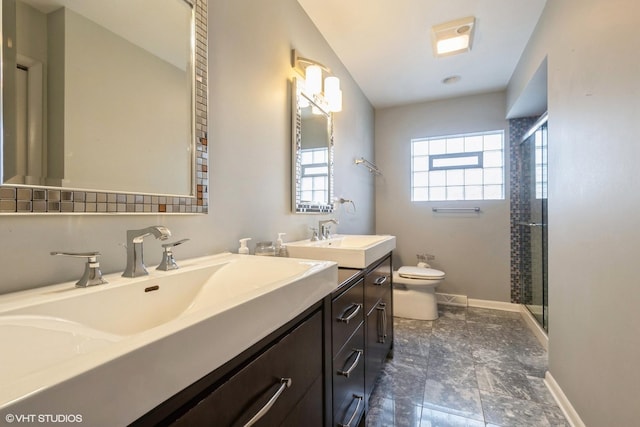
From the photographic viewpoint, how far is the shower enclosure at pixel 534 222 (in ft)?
7.48

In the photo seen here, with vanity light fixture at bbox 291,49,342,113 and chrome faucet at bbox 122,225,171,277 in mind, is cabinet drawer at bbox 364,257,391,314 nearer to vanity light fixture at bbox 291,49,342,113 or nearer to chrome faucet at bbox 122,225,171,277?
chrome faucet at bbox 122,225,171,277

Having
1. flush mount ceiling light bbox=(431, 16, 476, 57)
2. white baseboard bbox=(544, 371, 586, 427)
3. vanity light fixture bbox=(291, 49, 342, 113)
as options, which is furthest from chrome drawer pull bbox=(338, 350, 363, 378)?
flush mount ceiling light bbox=(431, 16, 476, 57)

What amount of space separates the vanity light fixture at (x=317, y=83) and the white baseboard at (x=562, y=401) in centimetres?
217

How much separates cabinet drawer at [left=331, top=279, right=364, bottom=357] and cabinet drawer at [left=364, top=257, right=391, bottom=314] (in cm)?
9

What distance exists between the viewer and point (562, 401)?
1504 millimetres

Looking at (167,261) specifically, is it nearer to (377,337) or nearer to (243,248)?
(243,248)

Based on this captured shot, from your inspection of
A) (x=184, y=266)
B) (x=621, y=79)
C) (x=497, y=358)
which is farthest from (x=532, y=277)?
(x=184, y=266)

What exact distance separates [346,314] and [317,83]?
1429mm

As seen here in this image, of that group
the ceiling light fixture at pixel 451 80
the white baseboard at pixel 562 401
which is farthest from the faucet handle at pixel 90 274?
the ceiling light fixture at pixel 451 80

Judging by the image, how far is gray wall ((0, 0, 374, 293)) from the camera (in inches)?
26.5

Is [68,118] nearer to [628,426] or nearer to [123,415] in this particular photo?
[123,415]

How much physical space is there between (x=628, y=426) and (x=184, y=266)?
158 centimetres

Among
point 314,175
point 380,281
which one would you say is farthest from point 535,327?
point 314,175

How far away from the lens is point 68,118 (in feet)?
2.38
